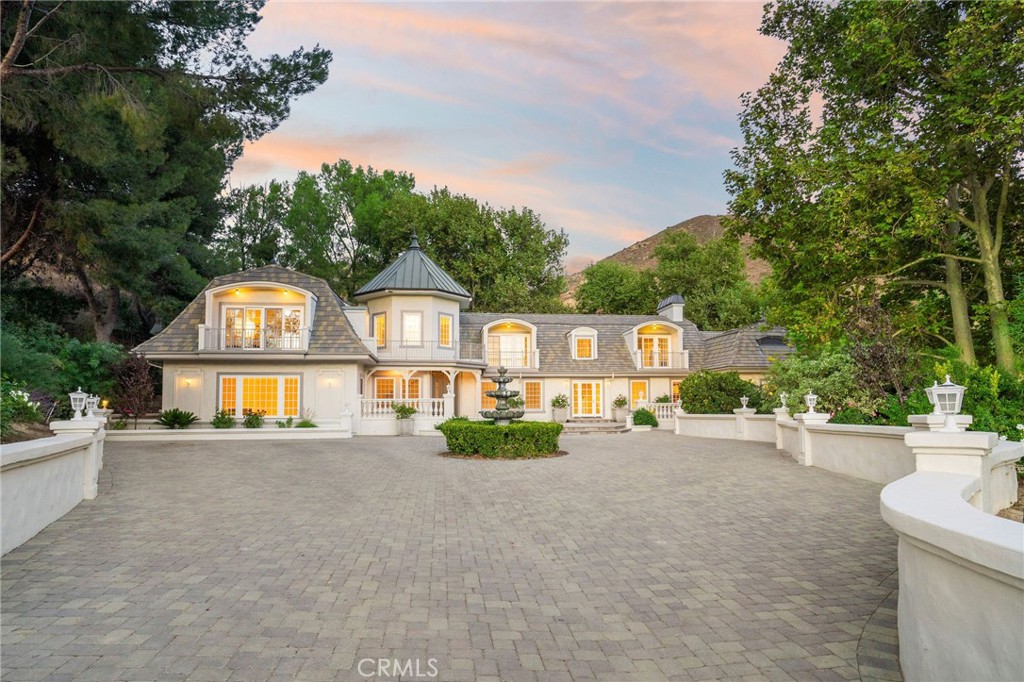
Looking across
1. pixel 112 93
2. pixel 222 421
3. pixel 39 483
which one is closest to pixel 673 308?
pixel 222 421

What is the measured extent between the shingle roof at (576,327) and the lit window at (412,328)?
3450 millimetres

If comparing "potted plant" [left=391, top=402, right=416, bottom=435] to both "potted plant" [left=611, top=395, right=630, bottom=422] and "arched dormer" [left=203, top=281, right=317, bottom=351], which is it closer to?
"arched dormer" [left=203, top=281, right=317, bottom=351]

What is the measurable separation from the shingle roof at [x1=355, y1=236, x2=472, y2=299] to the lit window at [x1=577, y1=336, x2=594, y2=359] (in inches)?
263

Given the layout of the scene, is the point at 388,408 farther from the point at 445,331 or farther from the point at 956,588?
the point at 956,588

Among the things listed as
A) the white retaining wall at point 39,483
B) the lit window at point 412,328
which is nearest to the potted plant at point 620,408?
the lit window at point 412,328

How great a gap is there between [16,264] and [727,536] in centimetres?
2853

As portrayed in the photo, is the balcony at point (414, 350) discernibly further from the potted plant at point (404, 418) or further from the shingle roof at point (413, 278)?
the potted plant at point (404, 418)

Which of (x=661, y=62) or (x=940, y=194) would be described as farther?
(x=661, y=62)

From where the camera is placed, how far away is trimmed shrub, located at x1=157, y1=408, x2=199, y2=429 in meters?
21.2

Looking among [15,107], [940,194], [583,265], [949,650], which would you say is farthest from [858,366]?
[583,265]

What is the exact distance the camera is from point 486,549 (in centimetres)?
633

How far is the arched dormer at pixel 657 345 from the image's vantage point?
30859mm

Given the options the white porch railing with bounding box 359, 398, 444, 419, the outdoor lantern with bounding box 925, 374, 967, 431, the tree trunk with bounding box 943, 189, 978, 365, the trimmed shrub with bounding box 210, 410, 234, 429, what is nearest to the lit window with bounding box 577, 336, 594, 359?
the white porch railing with bounding box 359, 398, 444, 419

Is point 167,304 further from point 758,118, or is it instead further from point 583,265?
point 583,265
